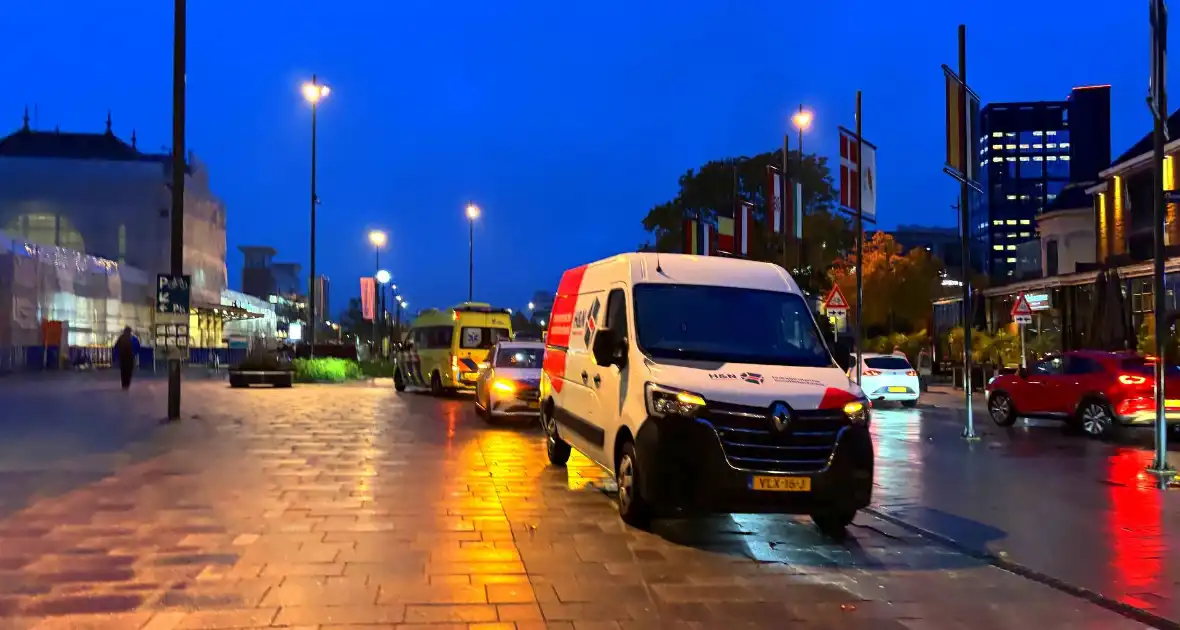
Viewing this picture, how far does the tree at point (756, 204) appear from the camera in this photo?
152ft

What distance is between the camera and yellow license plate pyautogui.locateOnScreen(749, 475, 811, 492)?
7957mm

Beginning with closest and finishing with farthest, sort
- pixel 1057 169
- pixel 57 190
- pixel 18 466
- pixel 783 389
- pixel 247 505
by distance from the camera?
pixel 783 389 < pixel 247 505 < pixel 18 466 < pixel 57 190 < pixel 1057 169

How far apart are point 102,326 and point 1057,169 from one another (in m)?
88.4

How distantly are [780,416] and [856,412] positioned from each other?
29.6 inches

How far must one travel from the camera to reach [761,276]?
9836mm

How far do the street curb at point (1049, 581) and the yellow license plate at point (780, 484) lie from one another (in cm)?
138

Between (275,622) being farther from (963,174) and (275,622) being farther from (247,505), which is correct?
(963,174)

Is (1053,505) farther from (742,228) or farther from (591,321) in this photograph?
(742,228)

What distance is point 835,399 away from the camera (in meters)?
8.22

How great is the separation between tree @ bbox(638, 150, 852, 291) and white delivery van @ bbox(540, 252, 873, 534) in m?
36.0

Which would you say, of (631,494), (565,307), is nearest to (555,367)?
(565,307)

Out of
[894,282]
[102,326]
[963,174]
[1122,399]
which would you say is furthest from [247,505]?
[102,326]

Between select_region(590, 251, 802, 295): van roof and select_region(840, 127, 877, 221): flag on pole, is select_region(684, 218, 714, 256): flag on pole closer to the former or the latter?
select_region(840, 127, 877, 221): flag on pole

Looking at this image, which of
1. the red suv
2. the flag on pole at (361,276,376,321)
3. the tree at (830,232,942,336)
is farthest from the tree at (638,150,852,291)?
the red suv
